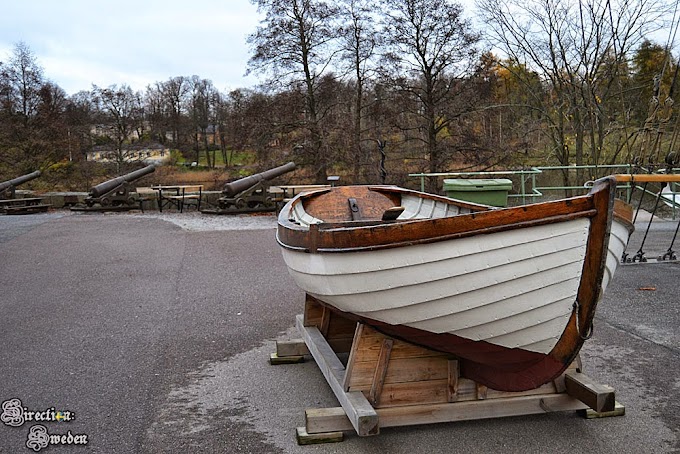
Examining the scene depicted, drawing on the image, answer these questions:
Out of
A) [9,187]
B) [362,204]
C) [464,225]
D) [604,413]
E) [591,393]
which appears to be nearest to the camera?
[464,225]

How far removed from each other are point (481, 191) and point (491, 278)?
27.0 feet

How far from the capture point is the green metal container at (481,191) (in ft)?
36.3

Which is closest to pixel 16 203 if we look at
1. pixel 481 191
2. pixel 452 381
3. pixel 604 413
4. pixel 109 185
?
pixel 109 185

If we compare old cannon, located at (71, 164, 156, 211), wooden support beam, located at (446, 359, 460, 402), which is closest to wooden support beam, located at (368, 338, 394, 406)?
wooden support beam, located at (446, 359, 460, 402)

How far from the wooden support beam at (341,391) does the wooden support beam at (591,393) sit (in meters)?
1.17

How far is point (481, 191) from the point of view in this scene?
36.7 ft

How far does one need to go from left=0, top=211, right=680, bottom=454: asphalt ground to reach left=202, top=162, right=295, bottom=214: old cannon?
316 inches

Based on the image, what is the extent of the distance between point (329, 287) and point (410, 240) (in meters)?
0.73

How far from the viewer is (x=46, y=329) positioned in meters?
6.31

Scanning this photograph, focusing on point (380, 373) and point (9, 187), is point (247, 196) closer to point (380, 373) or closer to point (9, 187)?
point (9, 187)

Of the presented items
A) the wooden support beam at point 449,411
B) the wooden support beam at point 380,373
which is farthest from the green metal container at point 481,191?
the wooden support beam at point 380,373

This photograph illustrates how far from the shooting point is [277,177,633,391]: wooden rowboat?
3.07m

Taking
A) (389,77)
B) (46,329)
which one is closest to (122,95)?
(389,77)

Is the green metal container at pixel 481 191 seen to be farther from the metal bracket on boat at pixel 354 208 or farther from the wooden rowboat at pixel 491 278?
the wooden rowboat at pixel 491 278
